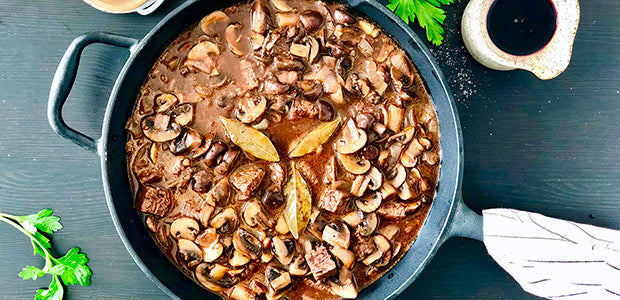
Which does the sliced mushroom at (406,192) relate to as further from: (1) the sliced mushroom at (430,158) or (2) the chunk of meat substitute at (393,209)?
(1) the sliced mushroom at (430,158)

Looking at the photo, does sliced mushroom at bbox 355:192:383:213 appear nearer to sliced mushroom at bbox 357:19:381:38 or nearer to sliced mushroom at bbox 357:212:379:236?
sliced mushroom at bbox 357:212:379:236

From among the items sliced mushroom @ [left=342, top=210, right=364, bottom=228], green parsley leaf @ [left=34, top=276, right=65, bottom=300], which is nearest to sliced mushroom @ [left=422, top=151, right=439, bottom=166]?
sliced mushroom @ [left=342, top=210, right=364, bottom=228]

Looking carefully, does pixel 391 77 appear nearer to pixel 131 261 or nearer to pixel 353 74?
pixel 353 74

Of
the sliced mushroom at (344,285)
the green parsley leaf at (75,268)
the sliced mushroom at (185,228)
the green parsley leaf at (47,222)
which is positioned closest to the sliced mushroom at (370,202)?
the sliced mushroom at (344,285)

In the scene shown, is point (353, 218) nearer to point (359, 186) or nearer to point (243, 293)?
point (359, 186)

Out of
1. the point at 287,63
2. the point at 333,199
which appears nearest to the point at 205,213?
the point at 333,199

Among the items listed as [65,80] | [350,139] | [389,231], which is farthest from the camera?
[389,231]
